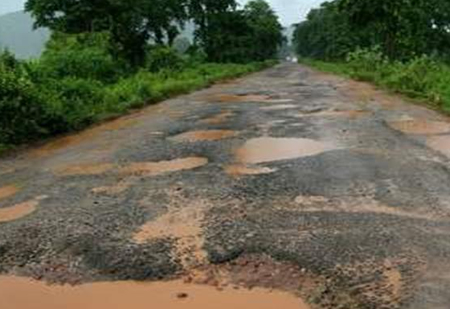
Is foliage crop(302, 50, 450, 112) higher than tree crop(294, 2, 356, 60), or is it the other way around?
foliage crop(302, 50, 450, 112)

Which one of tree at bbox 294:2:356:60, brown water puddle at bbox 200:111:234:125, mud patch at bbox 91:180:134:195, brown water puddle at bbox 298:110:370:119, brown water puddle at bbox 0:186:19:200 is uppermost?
mud patch at bbox 91:180:134:195

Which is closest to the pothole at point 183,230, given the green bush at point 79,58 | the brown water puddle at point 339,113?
the brown water puddle at point 339,113

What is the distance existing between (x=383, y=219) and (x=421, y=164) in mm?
2287

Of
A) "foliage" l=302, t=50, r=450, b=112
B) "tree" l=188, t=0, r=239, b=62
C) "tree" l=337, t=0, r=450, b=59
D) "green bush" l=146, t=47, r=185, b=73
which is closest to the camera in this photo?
"foliage" l=302, t=50, r=450, b=112

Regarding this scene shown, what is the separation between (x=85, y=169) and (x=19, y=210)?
1.78 m

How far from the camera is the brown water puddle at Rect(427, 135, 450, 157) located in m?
8.41

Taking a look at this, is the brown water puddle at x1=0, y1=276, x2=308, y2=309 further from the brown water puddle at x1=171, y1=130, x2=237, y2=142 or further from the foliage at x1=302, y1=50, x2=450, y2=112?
the foliage at x1=302, y1=50, x2=450, y2=112

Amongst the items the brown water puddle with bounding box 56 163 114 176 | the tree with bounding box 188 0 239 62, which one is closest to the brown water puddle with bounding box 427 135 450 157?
the brown water puddle with bounding box 56 163 114 176

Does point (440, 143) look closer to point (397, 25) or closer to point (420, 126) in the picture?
point (420, 126)

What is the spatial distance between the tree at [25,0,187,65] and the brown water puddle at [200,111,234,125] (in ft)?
53.2

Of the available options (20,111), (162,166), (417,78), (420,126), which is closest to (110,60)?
(417,78)

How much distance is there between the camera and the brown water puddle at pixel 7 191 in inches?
285

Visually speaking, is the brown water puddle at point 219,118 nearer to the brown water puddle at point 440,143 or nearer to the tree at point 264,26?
the brown water puddle at point 440,143

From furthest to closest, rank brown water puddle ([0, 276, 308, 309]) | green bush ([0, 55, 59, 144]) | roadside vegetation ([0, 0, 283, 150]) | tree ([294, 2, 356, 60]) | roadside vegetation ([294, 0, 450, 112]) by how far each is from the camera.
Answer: tree ([294, 2, 356, 60])
roadside vegetation ([294, 0, 450, 112])
roadside vegetation ([0, 0, 283, 150])
green bush ([0, 55, 59, 144])
brown water puddle ([0, 276, 308, 309])
